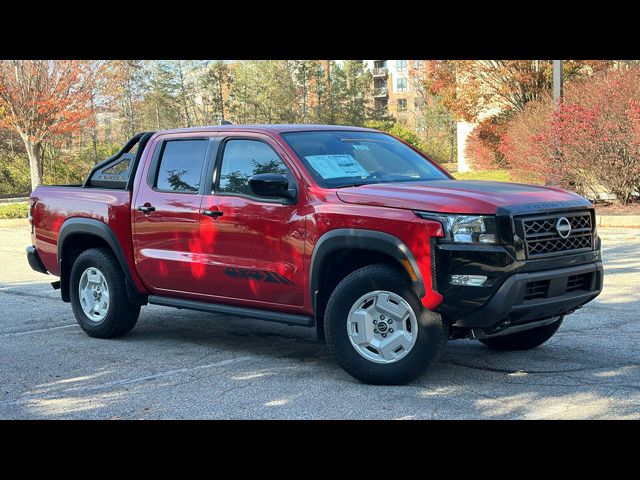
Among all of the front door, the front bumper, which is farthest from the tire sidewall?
the front bumper

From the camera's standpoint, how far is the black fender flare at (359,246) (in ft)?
19.2

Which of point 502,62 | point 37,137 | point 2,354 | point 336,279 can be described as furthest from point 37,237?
point 502,62

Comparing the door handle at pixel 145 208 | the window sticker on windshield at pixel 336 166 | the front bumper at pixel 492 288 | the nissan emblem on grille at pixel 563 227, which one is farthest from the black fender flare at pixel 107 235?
the nissan emblem on grille at pixel 563 227

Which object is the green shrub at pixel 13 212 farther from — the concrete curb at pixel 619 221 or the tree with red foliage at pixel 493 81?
the concrete curb at pixel 619 221

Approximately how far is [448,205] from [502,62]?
82.6 feet

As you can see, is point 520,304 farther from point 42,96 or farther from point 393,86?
point 393,86

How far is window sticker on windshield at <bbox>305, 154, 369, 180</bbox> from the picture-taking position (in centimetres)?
673

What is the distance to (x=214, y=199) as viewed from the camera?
23.4ft

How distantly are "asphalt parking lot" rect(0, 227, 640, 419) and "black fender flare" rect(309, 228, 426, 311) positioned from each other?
0.73 metres

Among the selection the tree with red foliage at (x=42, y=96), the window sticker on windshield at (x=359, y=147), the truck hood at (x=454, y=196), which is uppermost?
the tree with red foliage at (x=42, y=96)

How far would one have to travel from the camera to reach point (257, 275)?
22.4 ft

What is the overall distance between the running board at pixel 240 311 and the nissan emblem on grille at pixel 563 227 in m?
1.86
